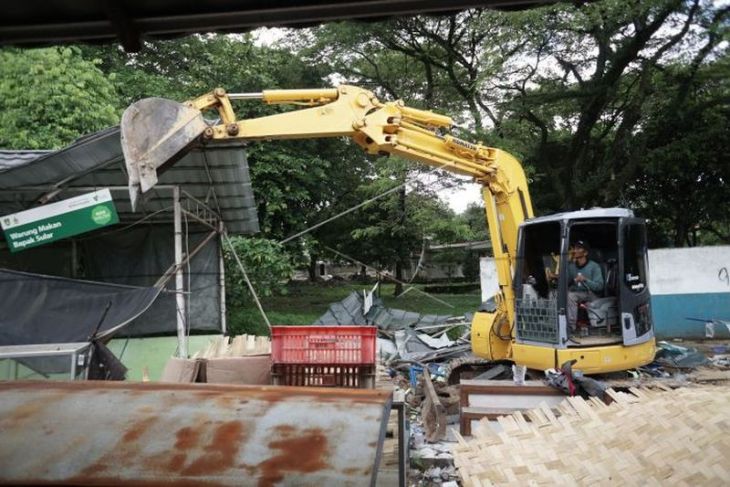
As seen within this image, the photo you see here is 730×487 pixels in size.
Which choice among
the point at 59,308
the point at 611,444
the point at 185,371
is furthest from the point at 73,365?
the point at 611,444

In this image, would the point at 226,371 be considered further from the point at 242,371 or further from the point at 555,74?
the point at 555,74

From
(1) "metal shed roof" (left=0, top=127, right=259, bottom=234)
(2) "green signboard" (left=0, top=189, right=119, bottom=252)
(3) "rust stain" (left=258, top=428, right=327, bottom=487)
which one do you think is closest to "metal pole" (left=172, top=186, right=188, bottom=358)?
(1) "metal shed roof" (left=0, top=127, right=259, bottom=234)

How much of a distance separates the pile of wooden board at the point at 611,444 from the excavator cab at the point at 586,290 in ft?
3.08

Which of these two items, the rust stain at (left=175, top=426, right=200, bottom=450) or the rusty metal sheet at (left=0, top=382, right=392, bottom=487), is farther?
the rust stain at (left=175, top=426, right=200, bottom=450)

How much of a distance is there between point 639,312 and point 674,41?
1181 centimetres

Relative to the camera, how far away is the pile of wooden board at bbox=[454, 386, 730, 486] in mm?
4797

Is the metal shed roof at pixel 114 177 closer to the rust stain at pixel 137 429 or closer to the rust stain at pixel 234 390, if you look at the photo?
the rust stain at pixel 234 390

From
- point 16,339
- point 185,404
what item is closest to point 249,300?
point 16,339

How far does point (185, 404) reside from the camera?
2.60 metres

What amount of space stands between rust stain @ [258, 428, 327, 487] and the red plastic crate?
3.92 meters

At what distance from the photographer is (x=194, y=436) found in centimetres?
227

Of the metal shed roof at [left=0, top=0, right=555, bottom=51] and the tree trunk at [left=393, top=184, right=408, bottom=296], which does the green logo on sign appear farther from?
the tree trunk at [left=393, top=184, right=408, bottom=296]

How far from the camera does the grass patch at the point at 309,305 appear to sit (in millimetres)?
16484

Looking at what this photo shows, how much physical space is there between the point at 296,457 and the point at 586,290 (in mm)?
6066
